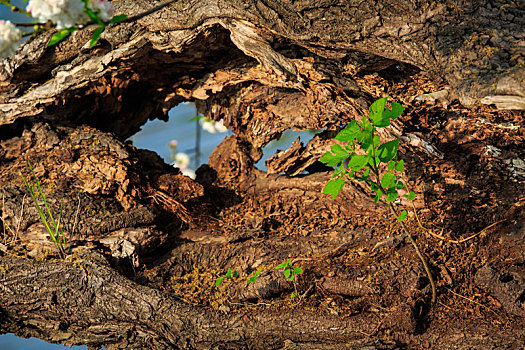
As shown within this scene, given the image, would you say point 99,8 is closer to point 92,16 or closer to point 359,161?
point 92,16

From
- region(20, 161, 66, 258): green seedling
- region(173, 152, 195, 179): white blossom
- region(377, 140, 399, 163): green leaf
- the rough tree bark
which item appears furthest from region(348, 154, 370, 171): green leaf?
region(173, 152, 195, 179): white blossom

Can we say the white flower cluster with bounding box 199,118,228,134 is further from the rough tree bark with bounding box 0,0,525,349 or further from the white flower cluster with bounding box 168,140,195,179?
the rough tree bark with bounding box 0,0,525,349

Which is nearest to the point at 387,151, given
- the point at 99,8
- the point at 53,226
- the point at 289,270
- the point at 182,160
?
the point at 289,270

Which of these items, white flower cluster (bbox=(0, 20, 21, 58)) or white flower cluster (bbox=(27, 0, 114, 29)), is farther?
white flower cluster (bbox=(0, 20, 21, 58))

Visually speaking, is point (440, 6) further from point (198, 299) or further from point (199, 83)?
point (198, 299)

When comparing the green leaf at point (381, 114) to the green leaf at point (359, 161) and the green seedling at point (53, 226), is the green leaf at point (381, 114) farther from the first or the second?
the green seedling at point (53, 226)

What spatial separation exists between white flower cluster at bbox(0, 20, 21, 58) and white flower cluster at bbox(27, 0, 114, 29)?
0.65ft

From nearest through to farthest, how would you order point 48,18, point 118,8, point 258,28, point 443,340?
1. point 48,18
2. point 443,340
3. point 258,28
4. point 118,8

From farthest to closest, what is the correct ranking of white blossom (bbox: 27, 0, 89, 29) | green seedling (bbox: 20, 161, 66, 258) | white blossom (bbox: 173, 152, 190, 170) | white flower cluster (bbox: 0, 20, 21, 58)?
white blossom (bbox: 173, 152, 190, 170) → green seedling (bbox: 20, 161, 66, 258) → white flower cluster (bbox: 0, 20, 21, 58) → white blossom (bbox: 27, 0, 89, 29)

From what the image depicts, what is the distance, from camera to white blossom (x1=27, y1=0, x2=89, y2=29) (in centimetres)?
105

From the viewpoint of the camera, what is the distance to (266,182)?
2.79 m

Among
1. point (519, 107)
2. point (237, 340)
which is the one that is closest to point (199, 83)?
point (237, 340)

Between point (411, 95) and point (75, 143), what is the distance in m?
1.90

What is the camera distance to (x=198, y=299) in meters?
2.19
